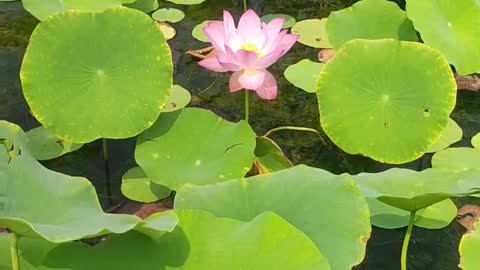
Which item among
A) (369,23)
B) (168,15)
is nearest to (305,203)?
(369,23)

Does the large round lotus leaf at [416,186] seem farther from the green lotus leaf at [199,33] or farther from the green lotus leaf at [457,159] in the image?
the green lotus leaf at [199,33]

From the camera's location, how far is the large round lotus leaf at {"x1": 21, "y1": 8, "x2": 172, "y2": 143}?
1543mm

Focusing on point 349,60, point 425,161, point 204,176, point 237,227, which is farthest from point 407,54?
point 237,227

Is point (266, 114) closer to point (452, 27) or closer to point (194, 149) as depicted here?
point (194, 149)

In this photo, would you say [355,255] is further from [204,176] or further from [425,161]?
[425,161]

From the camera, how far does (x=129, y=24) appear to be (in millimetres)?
1595

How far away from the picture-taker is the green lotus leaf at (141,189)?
1560 millimetres

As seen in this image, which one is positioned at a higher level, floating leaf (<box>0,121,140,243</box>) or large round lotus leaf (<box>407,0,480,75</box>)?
floating leaf (<box>0,121,140,243</box>)

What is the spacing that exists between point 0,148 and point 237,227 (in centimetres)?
43

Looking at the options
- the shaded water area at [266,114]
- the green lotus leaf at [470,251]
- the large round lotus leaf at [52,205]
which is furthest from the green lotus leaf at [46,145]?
the green lotus leaf at [470,251]

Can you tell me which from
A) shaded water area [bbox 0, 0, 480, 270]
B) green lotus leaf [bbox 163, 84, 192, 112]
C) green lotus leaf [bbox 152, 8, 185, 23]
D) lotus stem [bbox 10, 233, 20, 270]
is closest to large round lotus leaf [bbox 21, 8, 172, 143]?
shaded water area [bbox 0, 0, 480, 270]

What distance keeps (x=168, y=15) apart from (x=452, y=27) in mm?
762

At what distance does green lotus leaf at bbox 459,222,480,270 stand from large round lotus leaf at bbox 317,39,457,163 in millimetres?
337

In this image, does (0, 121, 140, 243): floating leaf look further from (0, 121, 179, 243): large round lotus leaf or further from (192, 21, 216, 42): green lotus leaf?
(192, 21, 216, 42): green lotus leaf
